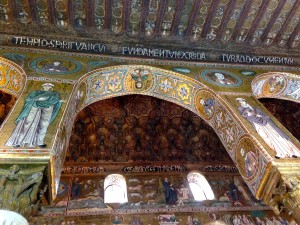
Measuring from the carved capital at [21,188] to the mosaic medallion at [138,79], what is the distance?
3.91 meters

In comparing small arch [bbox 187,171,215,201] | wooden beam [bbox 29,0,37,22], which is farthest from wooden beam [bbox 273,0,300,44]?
wooden beam [bbox 29,0,37,22]

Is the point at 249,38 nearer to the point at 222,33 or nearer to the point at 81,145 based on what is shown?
the point at 222,33

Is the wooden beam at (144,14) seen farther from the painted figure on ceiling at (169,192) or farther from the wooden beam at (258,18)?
the painted figure on ceiling at (169,192)

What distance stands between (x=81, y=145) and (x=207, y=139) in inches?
173

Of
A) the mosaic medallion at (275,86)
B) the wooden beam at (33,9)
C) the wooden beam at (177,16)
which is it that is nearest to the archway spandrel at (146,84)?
the wooden beam at (177,16)

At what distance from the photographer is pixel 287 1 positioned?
8.26m

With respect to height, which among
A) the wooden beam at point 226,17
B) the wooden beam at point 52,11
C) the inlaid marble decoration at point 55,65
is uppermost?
the wooden beam at point 52,11

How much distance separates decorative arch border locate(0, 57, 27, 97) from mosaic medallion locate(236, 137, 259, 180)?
5260mm

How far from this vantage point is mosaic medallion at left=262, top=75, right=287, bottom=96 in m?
8.66

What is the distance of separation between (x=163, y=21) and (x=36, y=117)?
4.54m

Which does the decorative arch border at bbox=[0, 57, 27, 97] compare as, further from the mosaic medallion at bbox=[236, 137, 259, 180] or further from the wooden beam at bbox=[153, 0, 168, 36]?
the mosaic medallion at bbox=[236, 137, 259, 180]

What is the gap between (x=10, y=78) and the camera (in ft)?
23.9

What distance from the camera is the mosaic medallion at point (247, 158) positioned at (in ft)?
19.8

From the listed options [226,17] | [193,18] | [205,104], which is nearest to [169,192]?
[205,104]
